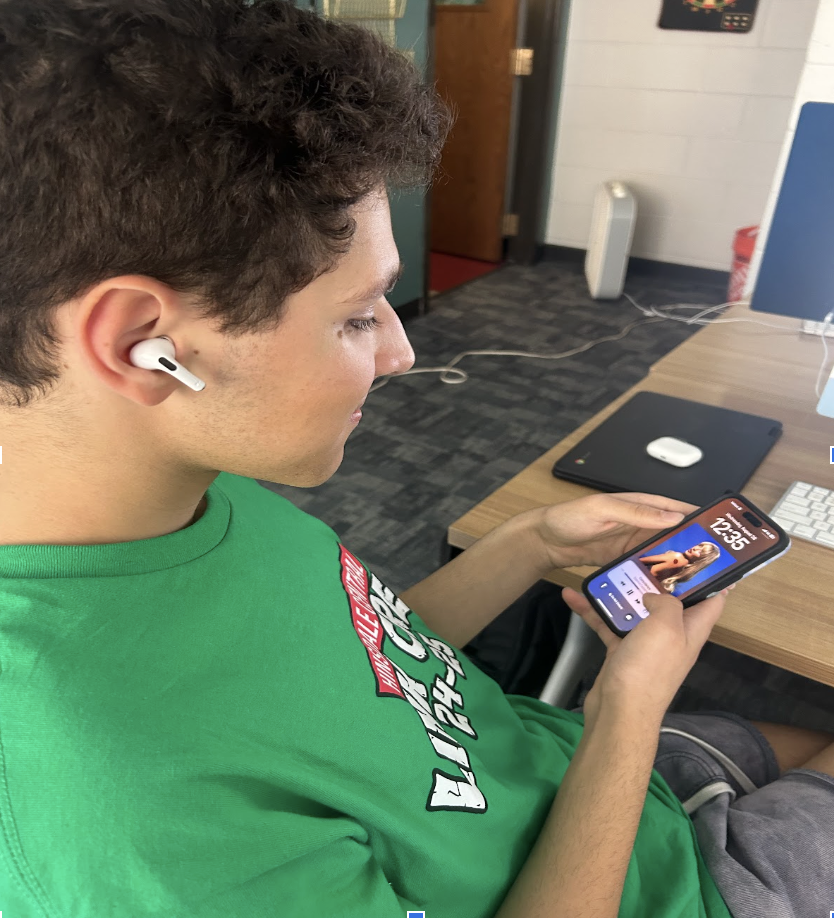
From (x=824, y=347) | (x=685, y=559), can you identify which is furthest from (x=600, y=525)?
(x=824, y=347)

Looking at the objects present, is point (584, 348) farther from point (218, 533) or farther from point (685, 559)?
point (218, 533)

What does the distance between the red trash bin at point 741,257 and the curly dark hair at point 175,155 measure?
9.42ft

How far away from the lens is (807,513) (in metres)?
0.82

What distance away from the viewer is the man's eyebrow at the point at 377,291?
462 mm

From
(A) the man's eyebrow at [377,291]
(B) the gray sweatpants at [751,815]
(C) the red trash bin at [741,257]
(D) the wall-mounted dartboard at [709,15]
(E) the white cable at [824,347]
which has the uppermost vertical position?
(D) the wall-mounted dartboard at [709,15]

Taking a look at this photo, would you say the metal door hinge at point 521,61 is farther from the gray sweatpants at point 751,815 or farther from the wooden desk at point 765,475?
the gray sweatpants at point 751,815

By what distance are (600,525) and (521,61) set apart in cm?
323

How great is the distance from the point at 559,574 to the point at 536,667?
0.82 feet

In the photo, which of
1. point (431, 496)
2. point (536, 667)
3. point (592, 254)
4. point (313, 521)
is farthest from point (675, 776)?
point (592, 254)

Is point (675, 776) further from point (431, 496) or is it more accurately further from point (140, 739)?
point (431, 496)

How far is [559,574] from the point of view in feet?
2.64

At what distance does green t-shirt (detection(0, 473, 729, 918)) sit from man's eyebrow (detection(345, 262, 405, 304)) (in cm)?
20

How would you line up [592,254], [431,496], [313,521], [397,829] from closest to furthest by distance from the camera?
[397,829]
[313,521]
[431,496]
[592,254]

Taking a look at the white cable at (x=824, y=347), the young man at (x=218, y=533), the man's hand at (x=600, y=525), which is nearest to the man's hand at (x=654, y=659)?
the young man at (x=218, y=533)
